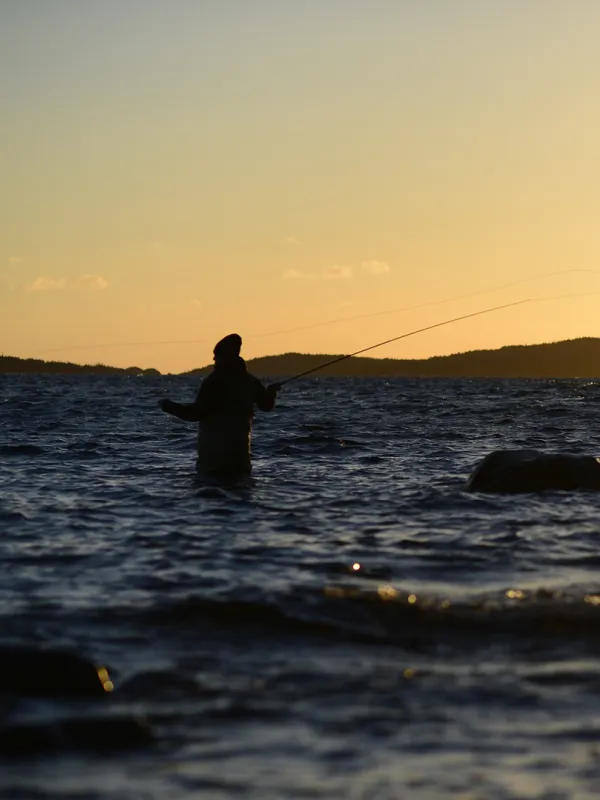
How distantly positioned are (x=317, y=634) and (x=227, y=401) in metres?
7.60

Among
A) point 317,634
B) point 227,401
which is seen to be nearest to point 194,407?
point 227,401

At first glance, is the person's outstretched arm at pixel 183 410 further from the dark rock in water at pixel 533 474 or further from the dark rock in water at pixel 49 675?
the dark rock in water at pixel 49 675

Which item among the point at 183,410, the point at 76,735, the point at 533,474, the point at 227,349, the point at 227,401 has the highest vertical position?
the point at 227,349

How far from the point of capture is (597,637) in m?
6.51

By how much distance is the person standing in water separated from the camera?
13.9 meters

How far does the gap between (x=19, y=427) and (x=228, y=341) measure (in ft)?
58.2

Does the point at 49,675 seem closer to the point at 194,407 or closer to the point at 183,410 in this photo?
the point at 183,410

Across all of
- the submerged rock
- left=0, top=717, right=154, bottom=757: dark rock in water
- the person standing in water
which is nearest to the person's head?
→ the person standing in water

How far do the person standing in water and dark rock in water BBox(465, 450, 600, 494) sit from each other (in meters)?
2.85

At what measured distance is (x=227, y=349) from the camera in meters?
14.1

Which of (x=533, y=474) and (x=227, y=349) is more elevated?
(x=227, y=349)

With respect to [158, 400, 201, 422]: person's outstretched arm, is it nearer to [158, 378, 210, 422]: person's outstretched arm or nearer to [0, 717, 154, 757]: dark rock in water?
[158, 378, 210, 422]: person's outstretched arm

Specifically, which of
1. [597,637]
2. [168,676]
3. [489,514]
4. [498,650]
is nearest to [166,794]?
[168,676]

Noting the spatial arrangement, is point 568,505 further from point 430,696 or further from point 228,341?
point 430,696
